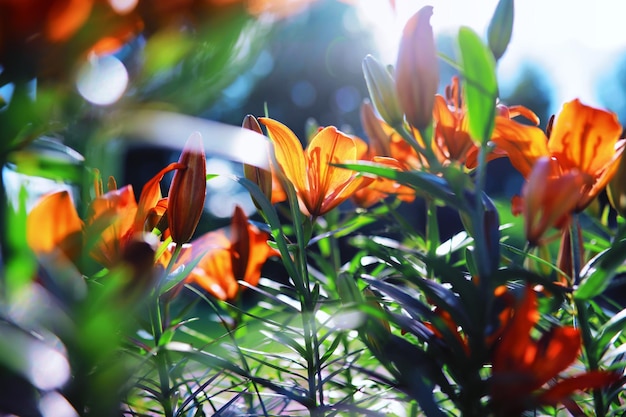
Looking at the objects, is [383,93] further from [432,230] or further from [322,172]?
[432,230]

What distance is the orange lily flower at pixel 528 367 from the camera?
0.26 m

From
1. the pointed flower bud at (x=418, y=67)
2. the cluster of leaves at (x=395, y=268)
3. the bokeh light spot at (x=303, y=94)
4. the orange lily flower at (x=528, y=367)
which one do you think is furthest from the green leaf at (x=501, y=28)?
the bokeh light spot at (x=303, y=94)

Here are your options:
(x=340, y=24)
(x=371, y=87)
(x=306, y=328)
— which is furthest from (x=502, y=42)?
(x=340, y=24)

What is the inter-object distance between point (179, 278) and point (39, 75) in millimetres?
192

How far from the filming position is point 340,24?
31.4 feet

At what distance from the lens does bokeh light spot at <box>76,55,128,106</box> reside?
0.76ft

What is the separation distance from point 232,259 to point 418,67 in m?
0.25

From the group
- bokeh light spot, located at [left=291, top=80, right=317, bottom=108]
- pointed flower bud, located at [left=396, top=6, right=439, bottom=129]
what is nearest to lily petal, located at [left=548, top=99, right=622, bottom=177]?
pointed flower bud, located at [left=396, top=6, right=439, bottom=129]

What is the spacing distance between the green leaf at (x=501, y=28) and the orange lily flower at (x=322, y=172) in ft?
0.43

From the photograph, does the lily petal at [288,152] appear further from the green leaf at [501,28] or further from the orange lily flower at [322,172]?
the green leaf at [501,28]

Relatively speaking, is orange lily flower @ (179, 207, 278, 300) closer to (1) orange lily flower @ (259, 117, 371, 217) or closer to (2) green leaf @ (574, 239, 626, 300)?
(1) orange lily flower @ (259, 117, 371, 217)

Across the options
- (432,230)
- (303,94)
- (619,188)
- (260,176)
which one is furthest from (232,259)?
(303,94)

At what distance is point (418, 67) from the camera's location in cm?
33

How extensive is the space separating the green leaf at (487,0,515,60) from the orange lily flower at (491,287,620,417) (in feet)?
0.74
